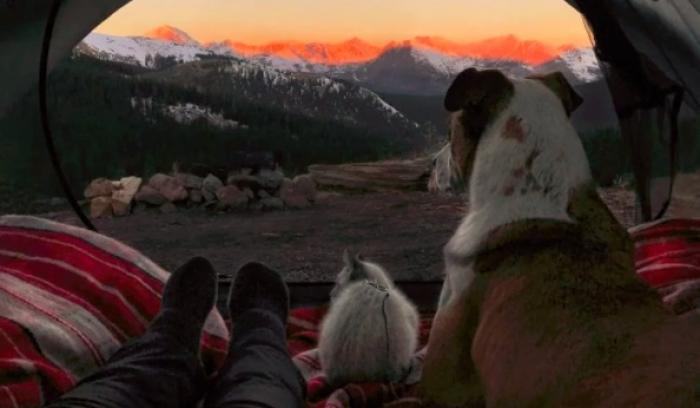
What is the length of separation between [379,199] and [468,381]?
1.91 m

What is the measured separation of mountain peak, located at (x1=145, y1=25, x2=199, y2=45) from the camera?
3.44 m

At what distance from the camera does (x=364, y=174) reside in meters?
3.50

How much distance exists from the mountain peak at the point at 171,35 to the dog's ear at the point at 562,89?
1.94 metres

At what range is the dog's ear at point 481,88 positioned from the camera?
1742 millimetres

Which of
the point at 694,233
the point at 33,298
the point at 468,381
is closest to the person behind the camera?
the point at 468,381

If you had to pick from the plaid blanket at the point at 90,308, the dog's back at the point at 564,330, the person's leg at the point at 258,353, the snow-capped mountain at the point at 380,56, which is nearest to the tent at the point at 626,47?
the plaid blanket at the point at 90,308

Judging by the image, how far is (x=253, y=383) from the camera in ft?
5.36

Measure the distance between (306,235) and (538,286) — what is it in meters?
2.06

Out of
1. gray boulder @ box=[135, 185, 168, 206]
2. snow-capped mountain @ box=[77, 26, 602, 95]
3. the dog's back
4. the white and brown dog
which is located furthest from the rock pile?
the dog's back

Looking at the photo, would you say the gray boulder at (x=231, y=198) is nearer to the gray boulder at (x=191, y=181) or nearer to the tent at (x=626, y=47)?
the gray boulder at (x=191, y=181)

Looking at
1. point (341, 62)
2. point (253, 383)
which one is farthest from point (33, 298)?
point (341, 62)

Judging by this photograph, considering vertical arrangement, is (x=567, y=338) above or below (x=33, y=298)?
above

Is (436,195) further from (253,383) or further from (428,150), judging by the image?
(253,383)

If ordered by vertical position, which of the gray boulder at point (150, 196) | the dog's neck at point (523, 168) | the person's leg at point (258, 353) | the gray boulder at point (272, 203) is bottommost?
the gray boulder at point (272, 203)
